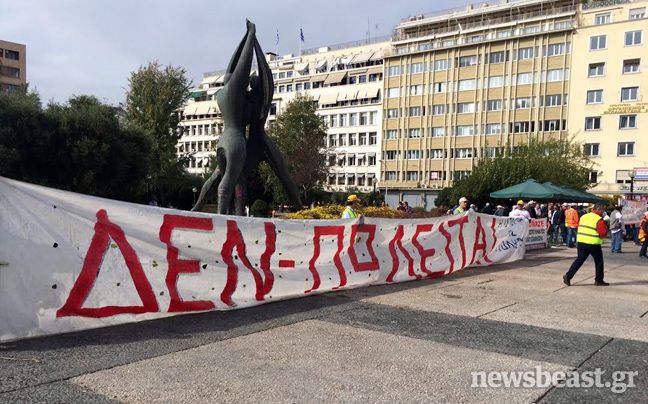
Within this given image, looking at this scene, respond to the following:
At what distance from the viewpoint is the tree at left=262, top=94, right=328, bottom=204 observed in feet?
165

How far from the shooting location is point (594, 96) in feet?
198

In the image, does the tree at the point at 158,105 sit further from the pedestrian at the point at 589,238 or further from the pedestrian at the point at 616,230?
the pedestrian at the point at 589,238

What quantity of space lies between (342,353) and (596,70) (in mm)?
65693

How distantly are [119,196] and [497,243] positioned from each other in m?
29.7

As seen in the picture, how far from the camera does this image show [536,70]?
65000 mm

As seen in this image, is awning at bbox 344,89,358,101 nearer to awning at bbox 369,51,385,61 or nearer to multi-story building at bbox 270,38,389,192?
multi-story building at bbox 270,38,389,192

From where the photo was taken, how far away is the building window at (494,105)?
67.8 meters

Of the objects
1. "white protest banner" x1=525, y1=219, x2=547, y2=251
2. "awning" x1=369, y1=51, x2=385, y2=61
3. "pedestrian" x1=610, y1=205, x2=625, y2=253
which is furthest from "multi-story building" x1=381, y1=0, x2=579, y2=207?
"white protest banner" x1=525, y1=219, x2=547, y2=251

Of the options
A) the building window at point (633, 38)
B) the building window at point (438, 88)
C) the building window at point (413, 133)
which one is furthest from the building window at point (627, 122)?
the building window at point (413, 133)

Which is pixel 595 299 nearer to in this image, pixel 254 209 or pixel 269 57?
pixel 254 209

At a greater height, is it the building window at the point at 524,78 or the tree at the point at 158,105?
the building window at the point at 524,78

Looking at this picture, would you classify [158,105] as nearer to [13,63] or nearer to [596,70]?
[596,70]

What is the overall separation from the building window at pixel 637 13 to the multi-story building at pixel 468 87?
6008 millimetres

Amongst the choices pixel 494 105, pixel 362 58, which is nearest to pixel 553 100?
pixel 494 105
